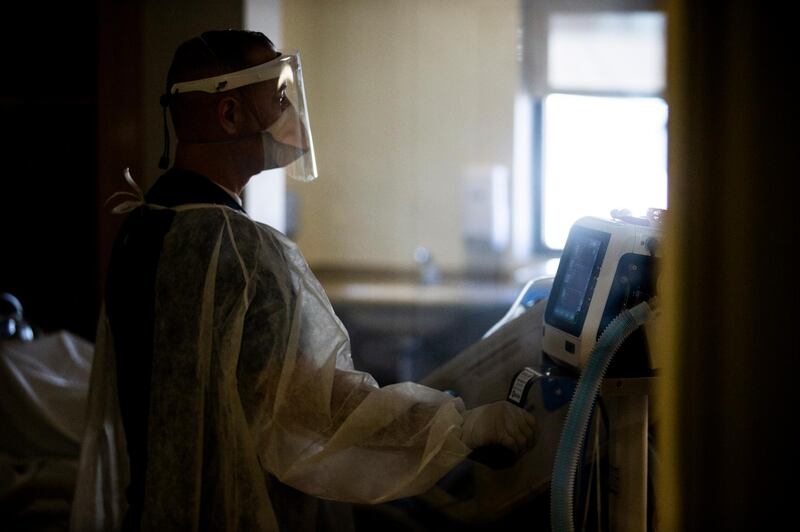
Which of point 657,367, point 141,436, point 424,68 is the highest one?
point 424,68

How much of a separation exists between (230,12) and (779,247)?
98 cm

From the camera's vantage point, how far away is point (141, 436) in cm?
122

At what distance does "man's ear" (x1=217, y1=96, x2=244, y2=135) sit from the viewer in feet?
3.87

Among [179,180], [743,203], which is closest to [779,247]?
[743,203]

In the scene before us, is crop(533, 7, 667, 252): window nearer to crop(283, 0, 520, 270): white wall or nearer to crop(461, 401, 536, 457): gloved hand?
crop(283, 0, 520, 270): white wall

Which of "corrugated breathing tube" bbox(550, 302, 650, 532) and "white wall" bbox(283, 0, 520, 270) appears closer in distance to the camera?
"corrugated breathing tube" bbox(550, 302, 650, 532)

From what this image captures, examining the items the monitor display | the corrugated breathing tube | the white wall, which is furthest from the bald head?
the white wall

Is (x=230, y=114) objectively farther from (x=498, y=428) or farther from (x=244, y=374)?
(x=498, y=428)

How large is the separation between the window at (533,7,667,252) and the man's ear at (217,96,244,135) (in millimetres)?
717

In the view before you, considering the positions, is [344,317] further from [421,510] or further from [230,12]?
[230,12]

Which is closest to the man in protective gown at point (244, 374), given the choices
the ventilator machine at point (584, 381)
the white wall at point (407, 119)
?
the ventilator machine at point (584, 381)

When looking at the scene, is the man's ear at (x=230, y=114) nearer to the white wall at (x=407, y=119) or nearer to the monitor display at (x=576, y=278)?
the monitor display at (x=576, y=278)

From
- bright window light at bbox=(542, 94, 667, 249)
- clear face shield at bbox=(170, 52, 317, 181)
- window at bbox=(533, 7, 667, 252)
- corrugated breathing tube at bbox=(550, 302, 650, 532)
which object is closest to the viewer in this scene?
corrugated breathing tube at bbox=(550, 302, 650, 532)

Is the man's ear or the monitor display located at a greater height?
the man's ear
